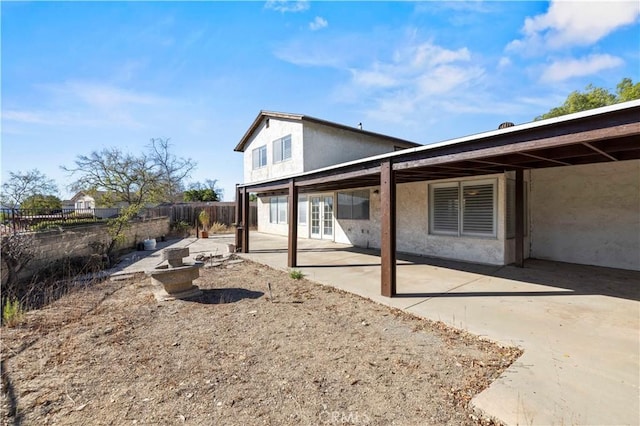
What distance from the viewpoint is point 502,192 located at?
742 centimetres

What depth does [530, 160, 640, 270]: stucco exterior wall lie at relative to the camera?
6949 mm

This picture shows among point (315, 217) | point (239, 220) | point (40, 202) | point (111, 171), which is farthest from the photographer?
point (111, 171)

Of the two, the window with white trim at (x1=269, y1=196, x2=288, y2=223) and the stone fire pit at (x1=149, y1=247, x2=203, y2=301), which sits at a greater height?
the window with white trim at (x1=269, y1=196, x2=288, y2=223)

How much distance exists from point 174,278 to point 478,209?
761cm

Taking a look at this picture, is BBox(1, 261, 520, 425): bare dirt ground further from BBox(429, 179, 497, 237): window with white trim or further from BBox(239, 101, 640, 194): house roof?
BBox(429, 179, 497, 237): window with white trim

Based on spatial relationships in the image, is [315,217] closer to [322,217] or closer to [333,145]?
[322,217]

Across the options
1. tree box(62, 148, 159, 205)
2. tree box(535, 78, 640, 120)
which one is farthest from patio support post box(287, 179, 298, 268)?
tree box(535, 78, 640, 120)

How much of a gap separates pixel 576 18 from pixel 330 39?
6.40 meters

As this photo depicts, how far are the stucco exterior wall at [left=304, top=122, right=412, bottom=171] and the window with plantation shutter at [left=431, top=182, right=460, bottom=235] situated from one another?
523 centimetres

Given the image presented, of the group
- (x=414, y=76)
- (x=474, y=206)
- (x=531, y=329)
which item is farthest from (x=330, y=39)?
(x=531, y=329)

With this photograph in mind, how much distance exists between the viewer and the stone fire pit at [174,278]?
17.9 ft

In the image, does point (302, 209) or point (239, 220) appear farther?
point (302, 209)

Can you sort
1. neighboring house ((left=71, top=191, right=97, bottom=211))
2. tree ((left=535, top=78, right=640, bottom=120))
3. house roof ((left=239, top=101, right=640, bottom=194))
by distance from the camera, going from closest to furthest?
house roof ((left=239, top=101, right=640, bottom=194)) → tree ((left=535, top=78, right=640, bottom=120)) → neighboring house ((left=71, top=191, right=97, bottom=211))

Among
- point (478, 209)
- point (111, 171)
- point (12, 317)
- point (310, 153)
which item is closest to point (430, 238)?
point (478, 209)
